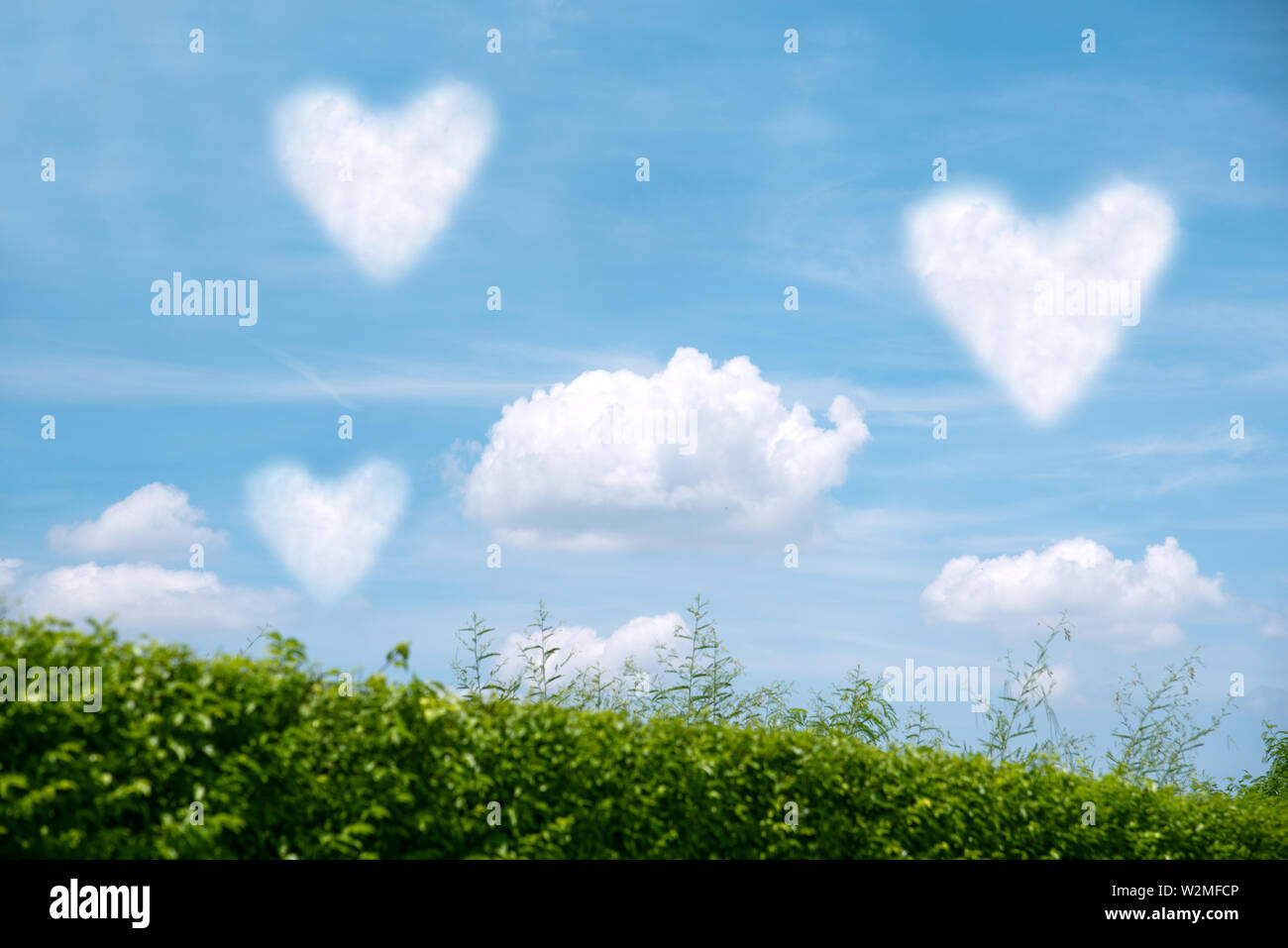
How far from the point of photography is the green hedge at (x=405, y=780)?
500cm

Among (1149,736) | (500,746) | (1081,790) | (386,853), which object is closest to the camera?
(386,853)

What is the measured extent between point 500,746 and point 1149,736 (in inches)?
288

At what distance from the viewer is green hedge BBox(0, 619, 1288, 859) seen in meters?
5.00

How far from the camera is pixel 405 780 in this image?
17.6ft
